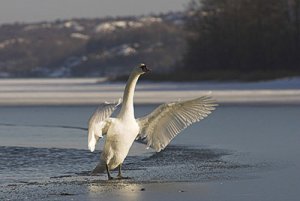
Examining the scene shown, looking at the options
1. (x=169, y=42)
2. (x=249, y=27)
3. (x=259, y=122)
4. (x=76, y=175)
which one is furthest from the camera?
(x=169, y=42)

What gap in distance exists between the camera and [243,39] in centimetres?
6962

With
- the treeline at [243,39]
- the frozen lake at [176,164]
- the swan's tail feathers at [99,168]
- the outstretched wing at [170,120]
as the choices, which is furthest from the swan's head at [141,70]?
the treeline at [243,39]

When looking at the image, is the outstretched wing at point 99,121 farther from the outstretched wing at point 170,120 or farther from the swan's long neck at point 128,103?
the outstretched wing at point 170,120

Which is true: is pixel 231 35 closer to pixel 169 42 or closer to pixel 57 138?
pixel 57 138

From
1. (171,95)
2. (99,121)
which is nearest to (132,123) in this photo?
(99,121)

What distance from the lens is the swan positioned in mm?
12258

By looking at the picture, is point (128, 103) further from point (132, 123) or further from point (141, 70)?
point (141, 70)

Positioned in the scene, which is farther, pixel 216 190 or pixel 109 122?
pixel 109 122

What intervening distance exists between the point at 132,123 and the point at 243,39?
189 feet

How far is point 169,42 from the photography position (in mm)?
192875

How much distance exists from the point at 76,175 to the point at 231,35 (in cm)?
5892

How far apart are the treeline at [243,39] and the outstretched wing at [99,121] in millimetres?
48592

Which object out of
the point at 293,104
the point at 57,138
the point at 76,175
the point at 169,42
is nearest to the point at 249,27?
the point at 293,104

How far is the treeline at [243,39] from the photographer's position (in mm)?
65438
